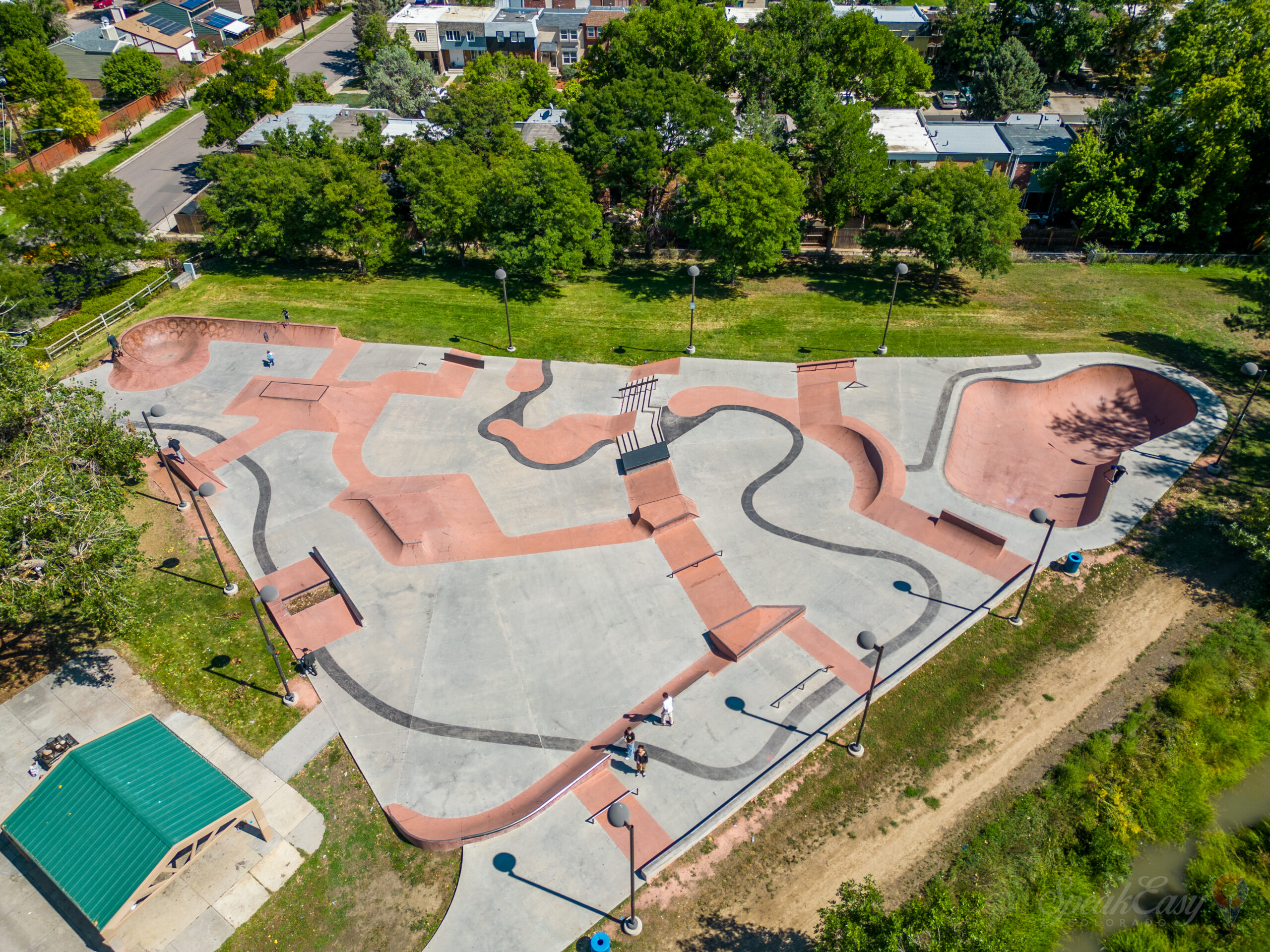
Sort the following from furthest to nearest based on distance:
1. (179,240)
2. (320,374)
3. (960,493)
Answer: (179,240), (320,374), (960,493)

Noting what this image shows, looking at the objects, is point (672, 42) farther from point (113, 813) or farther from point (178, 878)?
point (178, 878)

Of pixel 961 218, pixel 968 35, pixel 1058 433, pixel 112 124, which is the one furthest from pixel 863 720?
pixel 112 124

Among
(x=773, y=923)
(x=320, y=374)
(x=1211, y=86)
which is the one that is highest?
(x=1211, y=86)

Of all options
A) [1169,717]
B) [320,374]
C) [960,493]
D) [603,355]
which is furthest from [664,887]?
[320,374]

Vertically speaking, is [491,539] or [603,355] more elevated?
[603,355]

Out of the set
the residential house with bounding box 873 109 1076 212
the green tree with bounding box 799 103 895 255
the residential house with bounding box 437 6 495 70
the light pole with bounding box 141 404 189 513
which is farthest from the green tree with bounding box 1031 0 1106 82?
the light pole with bounding box 141 404 189 513

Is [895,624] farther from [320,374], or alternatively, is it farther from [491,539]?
[320,374]

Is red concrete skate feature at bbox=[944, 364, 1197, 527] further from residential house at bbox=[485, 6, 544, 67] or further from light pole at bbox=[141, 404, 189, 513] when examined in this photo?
residential house at bbox=[485, 6, 544, 67]
